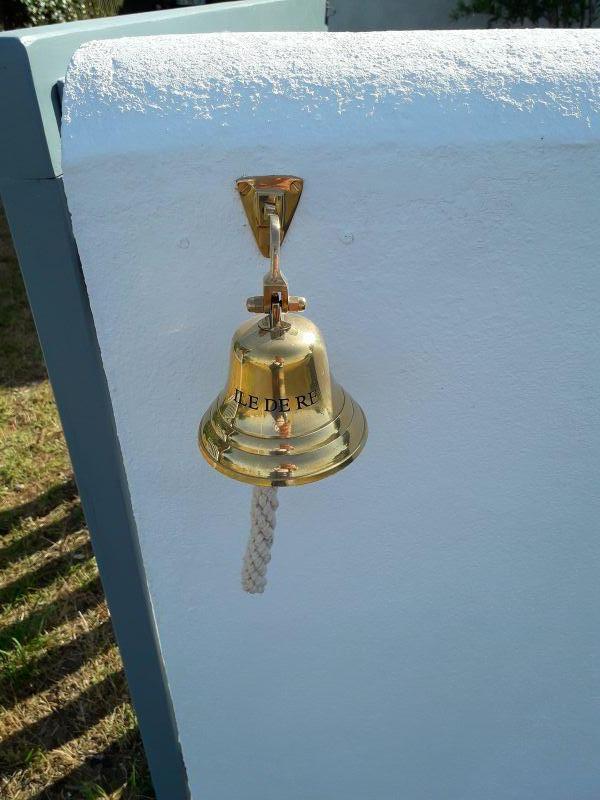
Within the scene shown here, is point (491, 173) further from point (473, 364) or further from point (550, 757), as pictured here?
point (550, 757)

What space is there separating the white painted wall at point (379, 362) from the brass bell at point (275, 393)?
5cm

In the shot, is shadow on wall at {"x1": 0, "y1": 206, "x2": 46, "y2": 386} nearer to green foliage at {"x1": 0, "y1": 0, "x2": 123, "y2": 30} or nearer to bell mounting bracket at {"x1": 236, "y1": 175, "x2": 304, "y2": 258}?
green foliage at {"x1": 0, "y1": 0, "x2": 123, "y2": 30}

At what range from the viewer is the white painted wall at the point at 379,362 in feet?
3.65

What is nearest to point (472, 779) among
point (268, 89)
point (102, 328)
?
point (102, 328)

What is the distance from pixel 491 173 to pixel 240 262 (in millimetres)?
424

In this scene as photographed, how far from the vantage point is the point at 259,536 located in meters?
1.27

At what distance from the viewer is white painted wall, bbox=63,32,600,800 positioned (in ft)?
3.65

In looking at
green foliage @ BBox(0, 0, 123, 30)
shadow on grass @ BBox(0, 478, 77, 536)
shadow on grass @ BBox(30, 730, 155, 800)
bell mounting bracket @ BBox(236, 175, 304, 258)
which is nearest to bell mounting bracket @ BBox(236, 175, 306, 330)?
bell mounting bracket @ BBox(236, 175, 304, 258)

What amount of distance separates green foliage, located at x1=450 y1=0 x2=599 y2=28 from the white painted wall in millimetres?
5624

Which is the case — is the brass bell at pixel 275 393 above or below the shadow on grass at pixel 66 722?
above

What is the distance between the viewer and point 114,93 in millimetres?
1123

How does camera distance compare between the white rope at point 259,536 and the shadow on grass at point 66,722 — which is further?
the shadow on grass at point 66,722

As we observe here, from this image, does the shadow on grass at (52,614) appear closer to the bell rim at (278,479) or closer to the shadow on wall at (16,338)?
the shadow on wall at (16,338)

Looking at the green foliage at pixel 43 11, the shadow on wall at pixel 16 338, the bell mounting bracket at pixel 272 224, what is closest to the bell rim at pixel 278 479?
the bell mounting bracket at pixel 272 224
